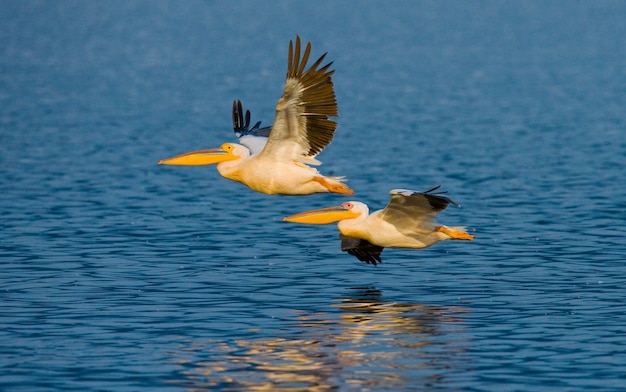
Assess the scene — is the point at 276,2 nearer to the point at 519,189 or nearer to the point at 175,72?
the point at 175,72

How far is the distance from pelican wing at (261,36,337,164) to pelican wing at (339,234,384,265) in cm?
108

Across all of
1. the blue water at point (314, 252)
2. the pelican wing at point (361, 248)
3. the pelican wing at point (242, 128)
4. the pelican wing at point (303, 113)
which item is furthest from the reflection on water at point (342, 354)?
the pelican wing at point (242, 128)

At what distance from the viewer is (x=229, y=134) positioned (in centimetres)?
3741

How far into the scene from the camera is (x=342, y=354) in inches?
527

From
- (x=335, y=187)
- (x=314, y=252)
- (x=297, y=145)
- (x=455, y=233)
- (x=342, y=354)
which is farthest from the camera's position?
(x=314, y=252)

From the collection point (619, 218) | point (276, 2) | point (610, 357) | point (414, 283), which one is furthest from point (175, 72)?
point (276, 2)

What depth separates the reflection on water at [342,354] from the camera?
12430 mm

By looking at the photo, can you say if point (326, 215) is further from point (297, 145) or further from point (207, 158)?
point (207, 158)

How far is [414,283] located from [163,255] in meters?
3.92

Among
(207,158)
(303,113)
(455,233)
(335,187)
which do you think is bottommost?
(455,233)

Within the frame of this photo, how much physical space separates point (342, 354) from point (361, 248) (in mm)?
3364

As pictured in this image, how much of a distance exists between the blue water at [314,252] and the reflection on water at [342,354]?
0.12 ft

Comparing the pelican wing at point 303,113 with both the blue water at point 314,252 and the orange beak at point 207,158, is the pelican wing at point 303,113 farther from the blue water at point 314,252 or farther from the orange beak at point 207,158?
the blue water at point 314,252

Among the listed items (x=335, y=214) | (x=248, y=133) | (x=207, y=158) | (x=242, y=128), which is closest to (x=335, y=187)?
(x=335, y=214)
